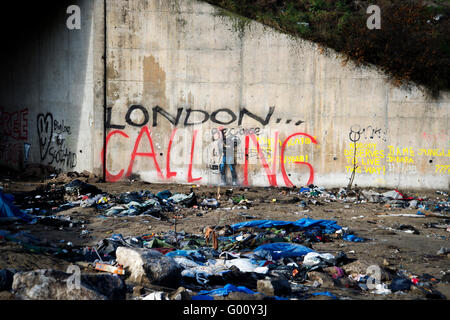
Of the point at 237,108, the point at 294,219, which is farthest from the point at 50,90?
the point at 294,219

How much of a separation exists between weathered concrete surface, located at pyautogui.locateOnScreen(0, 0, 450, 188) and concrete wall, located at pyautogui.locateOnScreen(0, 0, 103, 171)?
0.43 ft

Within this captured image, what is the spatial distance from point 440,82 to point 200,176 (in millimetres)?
7113

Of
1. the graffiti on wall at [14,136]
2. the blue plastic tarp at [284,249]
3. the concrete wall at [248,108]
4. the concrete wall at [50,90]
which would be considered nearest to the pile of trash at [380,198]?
the concrete wall at [248,108]

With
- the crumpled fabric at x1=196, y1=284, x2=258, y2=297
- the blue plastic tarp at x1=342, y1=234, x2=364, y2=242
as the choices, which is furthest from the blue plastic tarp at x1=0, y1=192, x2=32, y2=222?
the blue plastic tarp at x1=342, y1=234, x2=364, y2=242

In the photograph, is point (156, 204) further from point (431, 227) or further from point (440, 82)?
point (440, 82)

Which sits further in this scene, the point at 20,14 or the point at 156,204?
the point at 20,14

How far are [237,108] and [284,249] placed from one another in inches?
270

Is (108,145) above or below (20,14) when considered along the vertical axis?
below

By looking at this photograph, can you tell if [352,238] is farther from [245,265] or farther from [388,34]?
[388,34]

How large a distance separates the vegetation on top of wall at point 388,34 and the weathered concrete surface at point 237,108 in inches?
15.2

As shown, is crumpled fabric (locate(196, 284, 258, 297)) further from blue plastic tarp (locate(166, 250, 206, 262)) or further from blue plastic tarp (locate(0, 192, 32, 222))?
blue plastic tarp (locate(0, 192, 32, 222))

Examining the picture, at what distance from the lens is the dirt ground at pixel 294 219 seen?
565 centimetres

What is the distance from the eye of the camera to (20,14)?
16.1 metres

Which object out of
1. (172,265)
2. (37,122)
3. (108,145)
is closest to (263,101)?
(108,145)
